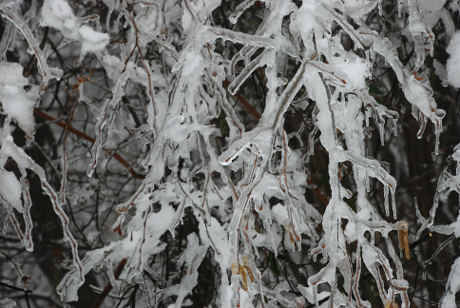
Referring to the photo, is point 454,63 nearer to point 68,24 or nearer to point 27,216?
point 68,24

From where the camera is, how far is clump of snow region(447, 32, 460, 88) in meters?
1.39

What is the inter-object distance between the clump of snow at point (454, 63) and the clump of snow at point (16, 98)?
49.2 inches

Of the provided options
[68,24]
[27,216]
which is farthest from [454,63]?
[27,216]

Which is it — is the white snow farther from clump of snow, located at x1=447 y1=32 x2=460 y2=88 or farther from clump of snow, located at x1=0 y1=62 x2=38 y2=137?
clump of snow, located at x1=447 y1=32 x2=460 y2=88

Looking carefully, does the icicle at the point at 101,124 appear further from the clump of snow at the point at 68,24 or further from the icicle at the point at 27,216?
the clump of snow at the point at 68,24

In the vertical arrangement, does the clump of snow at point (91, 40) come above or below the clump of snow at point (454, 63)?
above

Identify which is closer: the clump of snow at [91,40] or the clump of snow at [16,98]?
the clump of snow at [16,98]

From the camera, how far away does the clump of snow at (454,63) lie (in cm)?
139

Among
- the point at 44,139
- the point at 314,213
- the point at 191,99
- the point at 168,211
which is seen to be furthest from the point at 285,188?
the point at 44,139

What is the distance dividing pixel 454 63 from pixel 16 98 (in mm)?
1306

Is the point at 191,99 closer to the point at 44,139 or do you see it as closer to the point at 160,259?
the point at 160,259

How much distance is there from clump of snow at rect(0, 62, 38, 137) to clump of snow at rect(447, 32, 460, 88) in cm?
125

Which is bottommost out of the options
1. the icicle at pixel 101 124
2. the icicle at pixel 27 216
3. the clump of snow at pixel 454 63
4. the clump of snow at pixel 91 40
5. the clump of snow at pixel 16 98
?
the clump of snow at pixel 454 63

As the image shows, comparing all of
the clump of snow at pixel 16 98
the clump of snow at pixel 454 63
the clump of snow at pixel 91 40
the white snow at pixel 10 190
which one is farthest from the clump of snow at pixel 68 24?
the clump of snow at pixel 454 63
